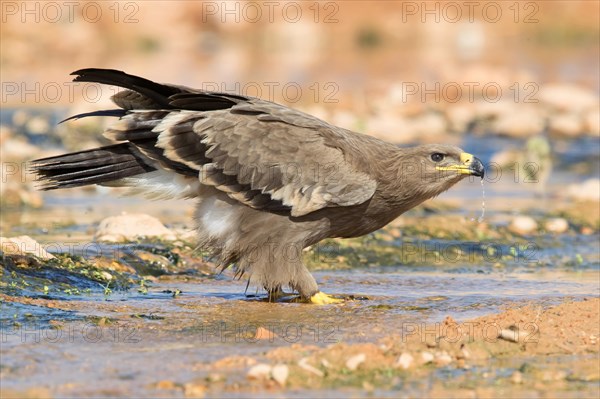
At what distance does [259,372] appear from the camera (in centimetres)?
522

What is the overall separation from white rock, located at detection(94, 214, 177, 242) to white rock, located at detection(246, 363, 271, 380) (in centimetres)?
417

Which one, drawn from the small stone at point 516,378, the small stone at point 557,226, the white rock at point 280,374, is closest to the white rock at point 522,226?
the small stone at point 557,226

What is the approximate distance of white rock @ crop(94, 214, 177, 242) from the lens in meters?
9.25

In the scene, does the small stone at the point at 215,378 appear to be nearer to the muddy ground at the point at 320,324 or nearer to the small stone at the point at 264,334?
the muddy ground at the point at 320,324

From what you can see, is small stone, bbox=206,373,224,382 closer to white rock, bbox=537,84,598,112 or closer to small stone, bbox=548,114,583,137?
small stone, bbox=548,114,583,137

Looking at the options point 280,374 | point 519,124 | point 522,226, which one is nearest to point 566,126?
point 519,124

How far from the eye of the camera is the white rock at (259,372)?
521 cm

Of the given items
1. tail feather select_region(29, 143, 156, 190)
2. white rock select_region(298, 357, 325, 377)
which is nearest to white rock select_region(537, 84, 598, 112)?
tail feather select_region(29, 143, 156, 190)

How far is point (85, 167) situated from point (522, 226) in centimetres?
464

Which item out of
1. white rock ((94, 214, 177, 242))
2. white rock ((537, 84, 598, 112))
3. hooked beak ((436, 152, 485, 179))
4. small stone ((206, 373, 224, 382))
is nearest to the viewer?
small stone ((206, 373, 224, 382))

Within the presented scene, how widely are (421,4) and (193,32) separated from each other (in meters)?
7.22

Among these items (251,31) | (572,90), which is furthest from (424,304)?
(251,31)

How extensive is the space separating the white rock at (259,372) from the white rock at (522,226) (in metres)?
5.73

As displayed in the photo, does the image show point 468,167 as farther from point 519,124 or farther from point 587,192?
point 519,124
